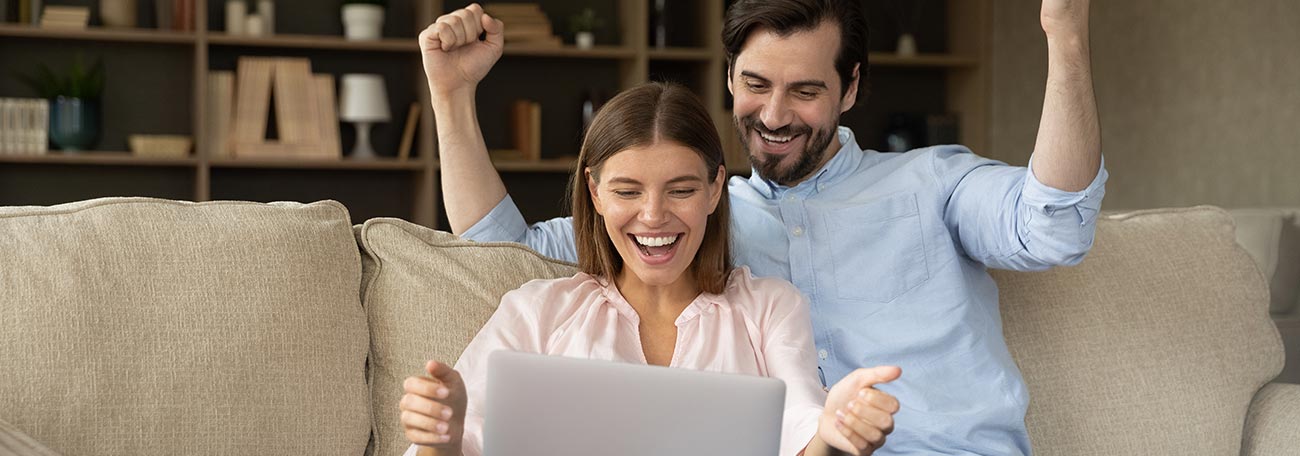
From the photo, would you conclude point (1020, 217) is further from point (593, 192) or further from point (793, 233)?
point (593, 192)

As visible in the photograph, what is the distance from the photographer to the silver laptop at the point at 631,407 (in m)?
1.27

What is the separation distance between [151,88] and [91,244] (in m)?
2.98

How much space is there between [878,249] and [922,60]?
10.3 ft

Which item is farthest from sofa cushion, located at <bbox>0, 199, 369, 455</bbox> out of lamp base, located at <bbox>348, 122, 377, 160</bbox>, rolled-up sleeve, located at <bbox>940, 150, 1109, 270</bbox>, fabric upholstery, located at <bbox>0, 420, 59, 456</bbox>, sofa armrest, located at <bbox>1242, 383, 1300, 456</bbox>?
lamp base, located at <bbox>348, 122, 377, 160</bbox>

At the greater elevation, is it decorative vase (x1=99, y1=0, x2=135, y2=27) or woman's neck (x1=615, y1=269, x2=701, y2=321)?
decorative vase (x1=99, y1=0, x2=135, y2=27)

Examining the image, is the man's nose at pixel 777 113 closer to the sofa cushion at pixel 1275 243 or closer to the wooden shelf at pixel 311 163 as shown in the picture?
the sofa cushion at pixel 1275 243

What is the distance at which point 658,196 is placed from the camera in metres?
1.64

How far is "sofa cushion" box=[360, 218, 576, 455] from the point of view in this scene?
73.9 inches

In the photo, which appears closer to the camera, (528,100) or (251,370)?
(251,370)

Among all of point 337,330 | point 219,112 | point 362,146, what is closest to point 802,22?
point 337,330

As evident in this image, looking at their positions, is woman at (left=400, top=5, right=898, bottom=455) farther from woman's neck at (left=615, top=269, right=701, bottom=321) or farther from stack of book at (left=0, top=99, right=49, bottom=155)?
stack of book at (left=0, top=99, right=49, bottom=155)

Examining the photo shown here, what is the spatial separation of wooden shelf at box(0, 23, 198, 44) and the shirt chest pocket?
2.95 metres

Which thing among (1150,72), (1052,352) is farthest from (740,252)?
(1150,72)

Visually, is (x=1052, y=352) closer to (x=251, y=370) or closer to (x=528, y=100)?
(x=251, y=370)
